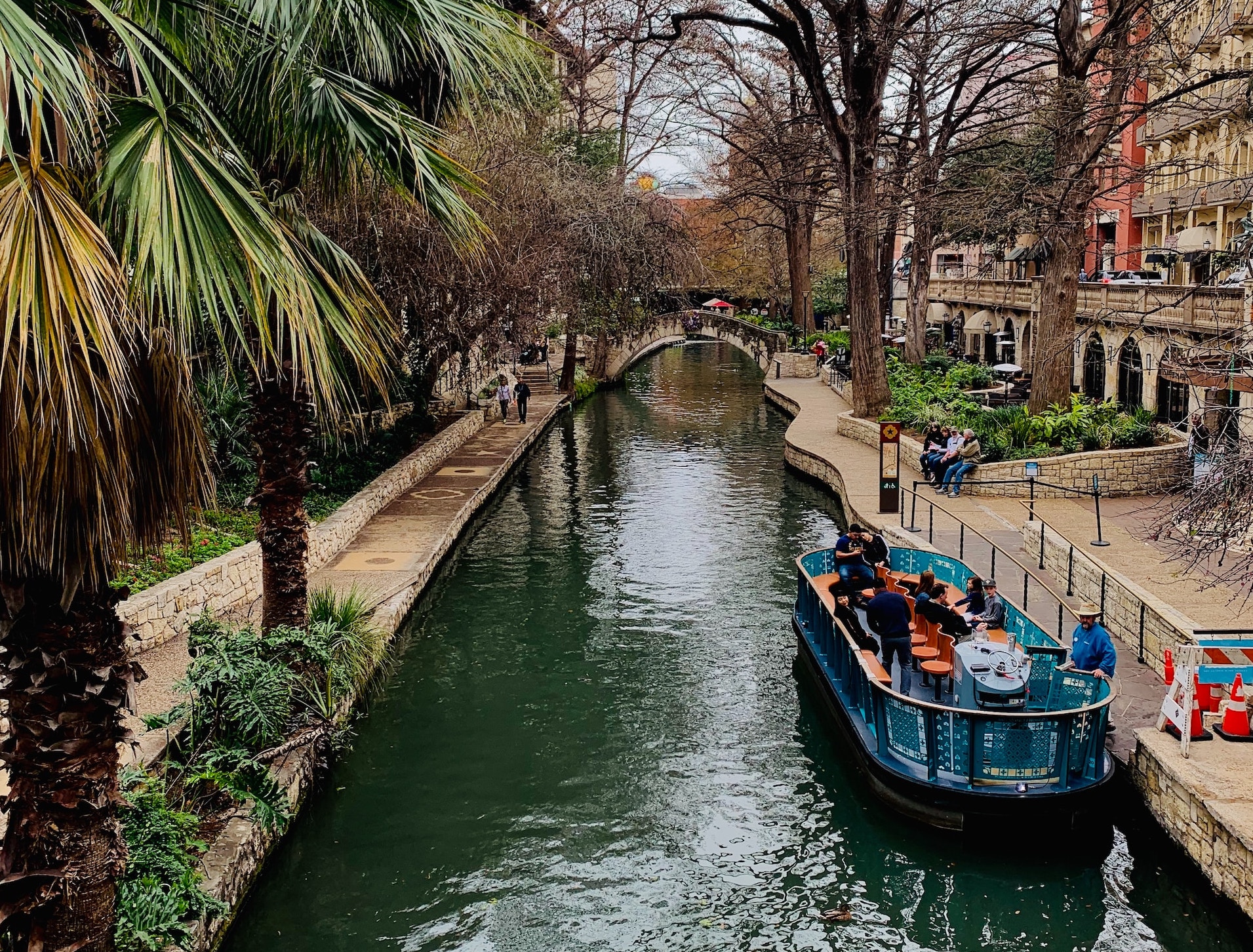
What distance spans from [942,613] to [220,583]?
9.00m

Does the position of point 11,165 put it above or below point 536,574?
above

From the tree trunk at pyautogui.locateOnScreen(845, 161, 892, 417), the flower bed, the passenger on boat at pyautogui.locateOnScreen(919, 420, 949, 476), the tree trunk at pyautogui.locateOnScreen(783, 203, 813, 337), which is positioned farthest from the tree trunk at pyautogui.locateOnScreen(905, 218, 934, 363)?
the passenger on boat at pyautogui.locateOnScreen(919, 420, 949, 476)

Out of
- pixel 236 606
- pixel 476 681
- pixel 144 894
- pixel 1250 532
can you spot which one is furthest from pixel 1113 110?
pixel 144 894

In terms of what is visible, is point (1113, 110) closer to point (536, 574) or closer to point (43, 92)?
point (536, 574)

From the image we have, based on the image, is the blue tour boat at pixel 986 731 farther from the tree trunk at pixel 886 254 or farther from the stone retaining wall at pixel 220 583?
the tree trunk at pixel 886 254

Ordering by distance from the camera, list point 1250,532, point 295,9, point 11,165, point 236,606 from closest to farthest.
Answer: point 11,165, point 295,9, point 236,606, point 1250,532

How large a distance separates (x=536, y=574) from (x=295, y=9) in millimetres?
14161

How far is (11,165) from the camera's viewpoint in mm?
5402

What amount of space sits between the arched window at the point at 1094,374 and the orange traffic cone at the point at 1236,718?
28.1 meters

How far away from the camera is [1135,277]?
36938 mm

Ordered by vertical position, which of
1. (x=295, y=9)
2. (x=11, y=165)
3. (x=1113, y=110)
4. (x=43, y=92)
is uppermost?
(x=1113, y=110)

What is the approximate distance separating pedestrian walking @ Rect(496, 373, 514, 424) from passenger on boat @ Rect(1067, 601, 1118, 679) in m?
26.4

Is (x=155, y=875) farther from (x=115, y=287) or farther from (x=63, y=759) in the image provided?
(x=115, y=287)

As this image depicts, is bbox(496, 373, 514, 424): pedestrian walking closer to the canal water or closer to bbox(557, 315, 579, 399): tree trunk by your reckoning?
bbox(557, 315, 579, 399): tree trunk
